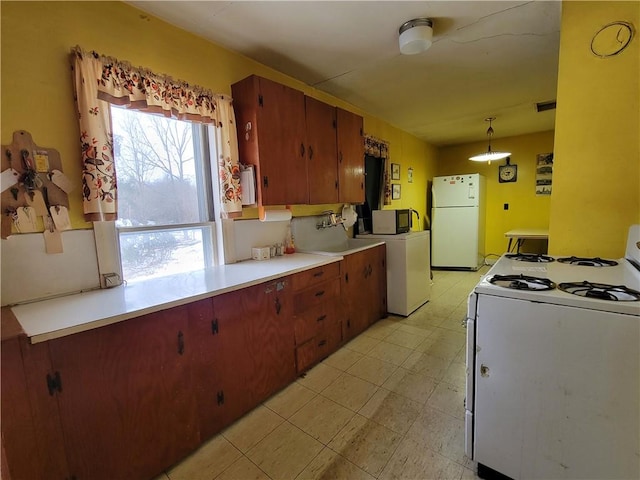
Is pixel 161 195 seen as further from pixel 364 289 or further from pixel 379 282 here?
pixel 379 282

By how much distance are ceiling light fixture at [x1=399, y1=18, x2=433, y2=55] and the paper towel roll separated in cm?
146

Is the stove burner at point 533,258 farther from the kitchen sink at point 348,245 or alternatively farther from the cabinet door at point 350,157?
the cabinet door at point 350,157

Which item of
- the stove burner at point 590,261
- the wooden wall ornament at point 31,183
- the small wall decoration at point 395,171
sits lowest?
the stove burner at point 590,261

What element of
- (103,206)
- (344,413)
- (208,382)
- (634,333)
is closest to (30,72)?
(103,206)

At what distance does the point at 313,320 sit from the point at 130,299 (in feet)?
4.05

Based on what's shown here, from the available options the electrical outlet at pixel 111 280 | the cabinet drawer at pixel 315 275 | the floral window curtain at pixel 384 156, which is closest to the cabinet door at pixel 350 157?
the floral window curtain at pixel 384 156

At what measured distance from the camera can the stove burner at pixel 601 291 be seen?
1.06 m

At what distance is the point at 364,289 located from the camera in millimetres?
2852

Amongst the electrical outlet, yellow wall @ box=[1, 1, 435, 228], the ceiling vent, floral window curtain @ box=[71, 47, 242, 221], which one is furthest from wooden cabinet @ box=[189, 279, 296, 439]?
the ceiling vent

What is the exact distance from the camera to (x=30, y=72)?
137cm

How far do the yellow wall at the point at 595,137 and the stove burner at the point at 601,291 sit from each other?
2.23 feet

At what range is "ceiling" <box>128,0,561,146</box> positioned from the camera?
1764mm

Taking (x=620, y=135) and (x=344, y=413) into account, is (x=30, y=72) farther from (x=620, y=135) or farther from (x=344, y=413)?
(x=620, y=135)

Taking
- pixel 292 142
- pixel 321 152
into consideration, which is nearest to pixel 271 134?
pixel 292 142
